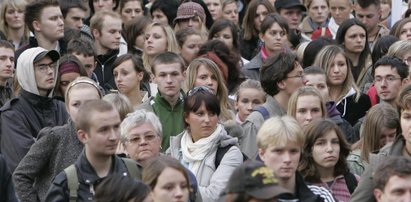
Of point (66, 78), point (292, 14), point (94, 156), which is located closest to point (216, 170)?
point (94, 156)

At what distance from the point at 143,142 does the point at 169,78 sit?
2367 millimetres

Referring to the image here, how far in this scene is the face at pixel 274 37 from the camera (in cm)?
1697

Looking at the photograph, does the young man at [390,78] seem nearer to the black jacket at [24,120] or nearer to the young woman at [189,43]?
the young woman at [189,43]

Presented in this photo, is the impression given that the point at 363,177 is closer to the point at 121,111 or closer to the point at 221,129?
the point at 221,129

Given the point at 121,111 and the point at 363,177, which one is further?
the point at 121,111

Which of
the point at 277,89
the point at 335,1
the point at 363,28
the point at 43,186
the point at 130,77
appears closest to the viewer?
the point at 43,186

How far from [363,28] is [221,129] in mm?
5549

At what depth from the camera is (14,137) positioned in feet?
41.7

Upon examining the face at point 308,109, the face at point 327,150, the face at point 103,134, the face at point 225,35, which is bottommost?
the face at point 327,150

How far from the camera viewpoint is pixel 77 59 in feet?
48.6

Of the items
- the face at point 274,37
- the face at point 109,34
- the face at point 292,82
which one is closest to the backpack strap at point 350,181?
the face at point 292,82

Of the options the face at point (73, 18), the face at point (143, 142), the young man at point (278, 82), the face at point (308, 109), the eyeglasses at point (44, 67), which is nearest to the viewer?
the face at point (143, 142)

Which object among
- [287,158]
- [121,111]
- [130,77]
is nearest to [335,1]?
[130,77]

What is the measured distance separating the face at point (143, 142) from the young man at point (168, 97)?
160 cm
